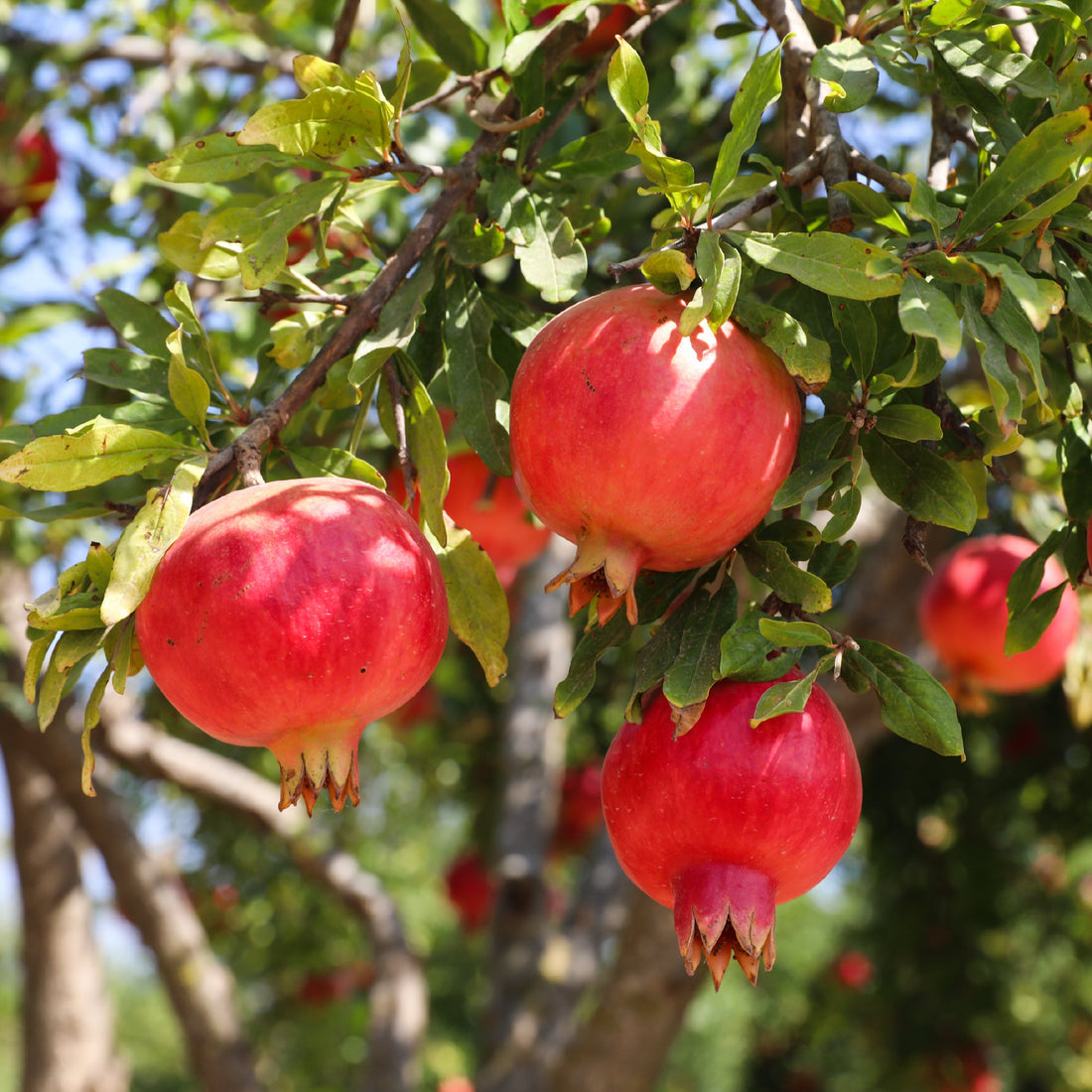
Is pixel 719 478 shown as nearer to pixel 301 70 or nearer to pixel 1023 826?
pixel 301 70

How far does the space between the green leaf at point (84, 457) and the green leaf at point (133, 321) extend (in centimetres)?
28

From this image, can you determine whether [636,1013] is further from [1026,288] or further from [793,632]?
[1026,288]

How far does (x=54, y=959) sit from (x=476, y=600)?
277 cm

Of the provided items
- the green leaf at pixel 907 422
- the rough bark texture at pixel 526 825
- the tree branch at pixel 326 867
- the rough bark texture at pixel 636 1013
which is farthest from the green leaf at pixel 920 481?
the tree branch at pixel 326 867

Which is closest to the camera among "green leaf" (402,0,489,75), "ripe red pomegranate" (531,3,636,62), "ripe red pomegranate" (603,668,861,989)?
"ripe red pomegranate" (603,668,861,989)

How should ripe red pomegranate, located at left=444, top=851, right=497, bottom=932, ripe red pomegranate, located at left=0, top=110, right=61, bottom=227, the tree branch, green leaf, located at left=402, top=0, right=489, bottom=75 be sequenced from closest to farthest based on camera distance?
1. green leaf, located at left=402, top=0, right=489, bottom=75
2. ripe red pomegranate, located at left=0, top=110, right=61, bottom=227
3. the tree branch
4. ripe red pomegranate, located at left=444, top=851, right=497, bottom=932

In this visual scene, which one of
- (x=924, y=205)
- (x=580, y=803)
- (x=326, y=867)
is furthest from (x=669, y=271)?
(x=580, y=803)

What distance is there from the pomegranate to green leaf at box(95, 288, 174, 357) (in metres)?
0.40

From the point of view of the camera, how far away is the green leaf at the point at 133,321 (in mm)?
1155

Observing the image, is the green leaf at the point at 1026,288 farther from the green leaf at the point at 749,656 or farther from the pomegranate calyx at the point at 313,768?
the pomegranate calyx at the point at 313,768

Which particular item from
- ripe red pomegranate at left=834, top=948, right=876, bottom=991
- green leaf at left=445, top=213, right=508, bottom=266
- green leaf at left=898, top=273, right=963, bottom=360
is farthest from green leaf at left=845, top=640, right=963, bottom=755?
ripe red pomegranate at left=834, top=948, right=876, bottom=991

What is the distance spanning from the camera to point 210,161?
98 centimetres

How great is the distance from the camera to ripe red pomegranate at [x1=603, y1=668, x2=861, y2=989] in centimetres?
85

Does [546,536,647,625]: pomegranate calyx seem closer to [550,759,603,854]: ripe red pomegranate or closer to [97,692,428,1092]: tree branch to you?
[97,692,428,1092]: tree branch
